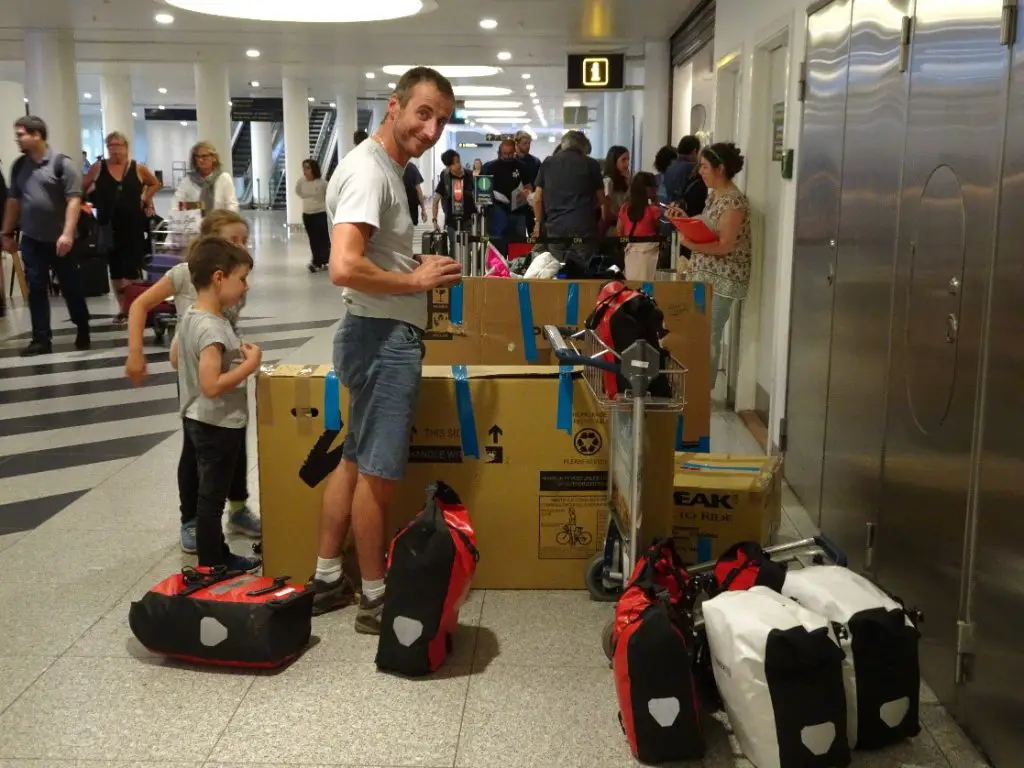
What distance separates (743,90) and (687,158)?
2.11 m

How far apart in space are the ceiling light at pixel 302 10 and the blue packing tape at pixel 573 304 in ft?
24.5

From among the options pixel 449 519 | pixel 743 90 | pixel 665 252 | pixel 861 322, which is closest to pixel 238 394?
pixel 449 519

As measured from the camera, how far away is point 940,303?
9.83 ft

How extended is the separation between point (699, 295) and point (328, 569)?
220 centimetres

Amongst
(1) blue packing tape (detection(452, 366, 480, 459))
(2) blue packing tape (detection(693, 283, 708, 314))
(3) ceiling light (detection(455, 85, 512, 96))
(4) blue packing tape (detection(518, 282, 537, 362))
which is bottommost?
(1) blue packing tape (detection(452, 366, 480, 459))

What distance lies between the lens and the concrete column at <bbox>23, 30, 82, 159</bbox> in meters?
13.5

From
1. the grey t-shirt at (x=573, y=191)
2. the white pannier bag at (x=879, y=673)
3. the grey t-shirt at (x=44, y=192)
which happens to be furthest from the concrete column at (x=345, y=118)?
the white pannier bag at (x=879, y=673)

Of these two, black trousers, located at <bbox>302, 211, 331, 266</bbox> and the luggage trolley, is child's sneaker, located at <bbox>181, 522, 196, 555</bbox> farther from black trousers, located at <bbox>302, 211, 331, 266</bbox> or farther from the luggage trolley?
black trousers, located at <bbox>302, 211, 331, 266</bbox>

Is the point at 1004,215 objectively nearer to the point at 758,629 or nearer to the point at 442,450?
the point at 758,629

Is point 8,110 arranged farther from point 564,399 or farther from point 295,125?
point 564,399

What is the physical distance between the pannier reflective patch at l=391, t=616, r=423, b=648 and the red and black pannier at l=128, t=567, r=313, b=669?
31 centimetres

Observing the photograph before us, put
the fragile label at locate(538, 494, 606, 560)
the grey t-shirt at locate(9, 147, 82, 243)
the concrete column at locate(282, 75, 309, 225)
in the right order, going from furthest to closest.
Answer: the concrete column at locate(282, 75, 309, 225)
the grey t-shirt at locate(9, 147, 82, 243)
the fragile label at locate(538, 494, 606, 560)

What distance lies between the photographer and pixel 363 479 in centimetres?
333

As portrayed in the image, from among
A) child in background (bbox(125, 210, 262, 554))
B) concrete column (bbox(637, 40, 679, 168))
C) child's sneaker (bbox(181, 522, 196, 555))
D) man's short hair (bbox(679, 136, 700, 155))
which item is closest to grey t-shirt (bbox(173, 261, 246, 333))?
child in background (bbox(125, 210, 262, 554))
